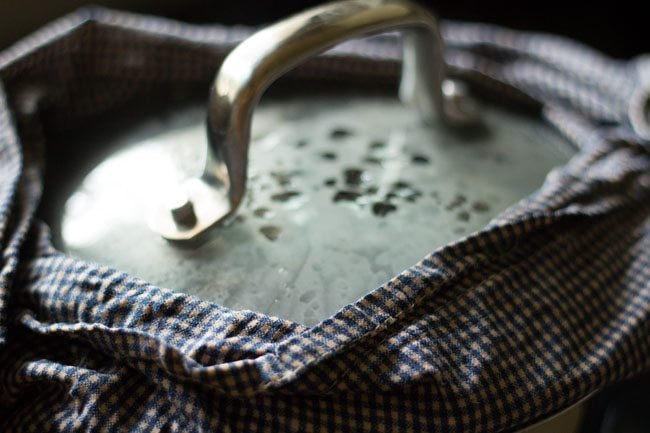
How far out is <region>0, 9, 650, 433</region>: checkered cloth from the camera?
323mm

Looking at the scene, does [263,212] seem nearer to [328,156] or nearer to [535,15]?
[328,156]

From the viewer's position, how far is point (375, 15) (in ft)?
1.48

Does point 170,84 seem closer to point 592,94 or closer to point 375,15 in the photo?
point 375,15

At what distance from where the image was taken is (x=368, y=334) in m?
0.34

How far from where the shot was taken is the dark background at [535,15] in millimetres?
969

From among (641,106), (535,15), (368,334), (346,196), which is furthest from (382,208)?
(535,15)

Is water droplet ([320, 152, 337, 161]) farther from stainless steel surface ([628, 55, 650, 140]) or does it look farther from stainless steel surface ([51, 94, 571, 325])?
stainless steel surface ([628, 55, 650, 140])

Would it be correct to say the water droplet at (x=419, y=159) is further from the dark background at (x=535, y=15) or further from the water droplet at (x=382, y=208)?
the dark background at (x=535, y=15)

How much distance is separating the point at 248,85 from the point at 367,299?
0.49 feet

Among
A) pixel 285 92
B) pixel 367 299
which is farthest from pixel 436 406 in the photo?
pixel 285 92

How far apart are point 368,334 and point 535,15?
2.95 feet

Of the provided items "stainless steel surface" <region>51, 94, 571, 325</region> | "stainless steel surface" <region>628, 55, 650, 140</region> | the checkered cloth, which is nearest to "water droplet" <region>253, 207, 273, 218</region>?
"stainless steel surface" <region>51, 94, 571, 325</region>

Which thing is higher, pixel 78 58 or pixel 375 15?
pixel 375 15

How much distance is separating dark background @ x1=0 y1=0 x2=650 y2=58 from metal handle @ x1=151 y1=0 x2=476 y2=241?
21.7 inches
